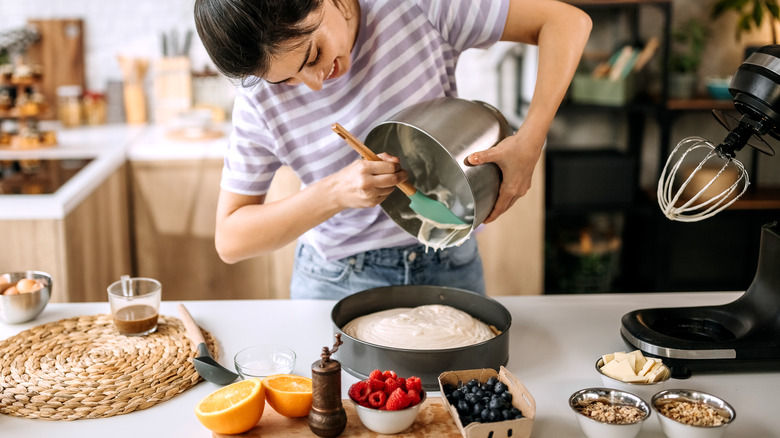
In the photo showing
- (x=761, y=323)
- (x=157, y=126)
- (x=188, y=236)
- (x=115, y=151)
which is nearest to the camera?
(x=761, y=323)

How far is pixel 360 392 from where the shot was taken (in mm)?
1104

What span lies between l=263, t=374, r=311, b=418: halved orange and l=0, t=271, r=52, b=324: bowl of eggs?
637 millimetres

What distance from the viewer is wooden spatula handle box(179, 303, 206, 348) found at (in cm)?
138

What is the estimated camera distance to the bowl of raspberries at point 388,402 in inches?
41.8

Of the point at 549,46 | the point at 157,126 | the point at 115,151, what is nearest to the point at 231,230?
the point at 549,46

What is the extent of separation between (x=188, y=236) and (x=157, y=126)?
0.64m

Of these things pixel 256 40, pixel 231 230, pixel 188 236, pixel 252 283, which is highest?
pixel 256 40

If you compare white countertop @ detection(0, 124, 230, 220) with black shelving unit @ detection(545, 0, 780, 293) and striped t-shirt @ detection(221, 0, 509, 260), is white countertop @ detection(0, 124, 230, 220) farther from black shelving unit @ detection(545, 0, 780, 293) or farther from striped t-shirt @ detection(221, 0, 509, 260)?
black shelving unit @ detection(545, 0, 780, 293)

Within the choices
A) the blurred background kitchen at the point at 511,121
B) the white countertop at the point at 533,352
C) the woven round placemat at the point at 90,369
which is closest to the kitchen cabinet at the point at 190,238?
the blurred background kitchen at the point at 511,121

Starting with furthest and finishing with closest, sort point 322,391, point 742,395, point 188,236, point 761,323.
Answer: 1. point 188,236
2. point 761,323
3. point 742,395
4. point 322,391

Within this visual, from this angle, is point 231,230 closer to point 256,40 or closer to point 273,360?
point 273,360

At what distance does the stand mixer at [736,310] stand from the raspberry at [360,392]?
493mm

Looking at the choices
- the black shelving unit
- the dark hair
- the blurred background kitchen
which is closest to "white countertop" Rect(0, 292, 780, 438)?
the dark hair

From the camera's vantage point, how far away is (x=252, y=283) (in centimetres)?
327
